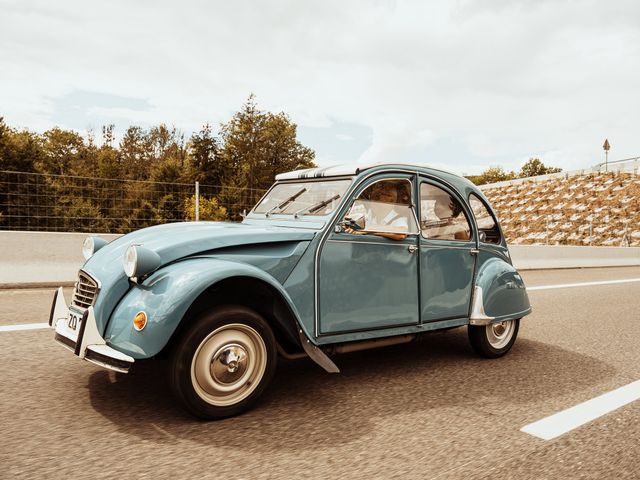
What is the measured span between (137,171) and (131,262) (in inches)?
2903

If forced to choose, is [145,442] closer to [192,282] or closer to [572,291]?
[192,282]

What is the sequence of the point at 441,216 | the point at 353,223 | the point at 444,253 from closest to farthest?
the point at 353,223
the point at 444,253
the point at 441,216

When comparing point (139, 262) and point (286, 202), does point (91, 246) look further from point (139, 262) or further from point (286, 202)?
point (286, 202)

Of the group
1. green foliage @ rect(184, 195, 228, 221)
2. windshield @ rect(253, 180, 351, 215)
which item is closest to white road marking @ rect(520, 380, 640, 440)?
windshield @ rect(253, 180, 351, 215)

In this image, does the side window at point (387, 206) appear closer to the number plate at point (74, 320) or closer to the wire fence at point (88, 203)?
the number plate at point (74, 320)

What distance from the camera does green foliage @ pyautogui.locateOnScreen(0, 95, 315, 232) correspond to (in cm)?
930

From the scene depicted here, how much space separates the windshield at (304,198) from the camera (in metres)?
4.03

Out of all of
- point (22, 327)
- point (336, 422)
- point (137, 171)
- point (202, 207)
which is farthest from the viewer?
point (137, 171)

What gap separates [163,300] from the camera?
2.93 metres

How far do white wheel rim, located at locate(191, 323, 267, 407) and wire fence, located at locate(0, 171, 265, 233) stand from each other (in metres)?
5.32

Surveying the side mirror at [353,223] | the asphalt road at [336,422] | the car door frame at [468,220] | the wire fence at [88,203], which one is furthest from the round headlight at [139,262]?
the wire fence at [88,203]

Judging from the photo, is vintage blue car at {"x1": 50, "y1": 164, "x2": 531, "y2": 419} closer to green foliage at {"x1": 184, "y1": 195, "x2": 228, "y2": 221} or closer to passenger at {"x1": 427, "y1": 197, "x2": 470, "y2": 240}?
passenger at {"x1": 427, "y1": 197, "x2": 470, "y2": 240}

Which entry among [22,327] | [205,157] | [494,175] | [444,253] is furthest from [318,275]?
[494,175]

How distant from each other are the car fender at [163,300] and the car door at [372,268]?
60 centimetres
